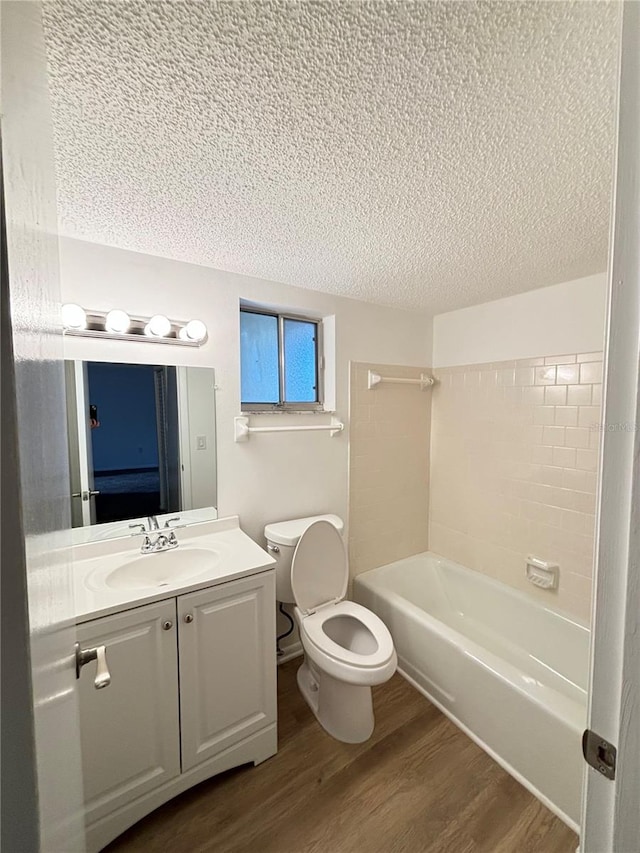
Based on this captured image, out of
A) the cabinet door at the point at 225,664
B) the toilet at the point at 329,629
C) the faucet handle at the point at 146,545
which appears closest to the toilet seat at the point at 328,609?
the toilet at the point at 329,629

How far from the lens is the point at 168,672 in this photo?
1245 millimetres

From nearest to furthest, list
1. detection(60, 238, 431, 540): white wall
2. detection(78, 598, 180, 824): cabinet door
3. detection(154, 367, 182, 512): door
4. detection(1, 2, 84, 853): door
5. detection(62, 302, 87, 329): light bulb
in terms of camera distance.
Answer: detection(1, 2, 84, 853): door → detection(78, 598, 180, 824): cabinet door → detection(62, 302, 87, 329): light bulb → detection(60, 238, 431, 540): white wall → detection(154, 367, 182, 512): door

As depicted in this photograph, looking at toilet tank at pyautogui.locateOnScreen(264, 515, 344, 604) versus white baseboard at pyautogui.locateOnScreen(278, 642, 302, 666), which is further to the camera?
white baseboard at pyautogui.locateOnScreen(278, 642, 302, 666)

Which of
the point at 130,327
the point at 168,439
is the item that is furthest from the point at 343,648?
the point at 130,327

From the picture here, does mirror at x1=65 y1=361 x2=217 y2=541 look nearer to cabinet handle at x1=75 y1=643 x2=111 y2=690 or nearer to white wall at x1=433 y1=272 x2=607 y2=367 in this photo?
cabinet handle at x1=75 y1=643 x2=111 y2=690

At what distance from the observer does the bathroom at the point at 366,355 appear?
0.49m

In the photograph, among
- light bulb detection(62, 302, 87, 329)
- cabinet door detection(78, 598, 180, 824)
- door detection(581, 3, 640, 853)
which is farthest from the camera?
light bulb detection(62, 302, 87, 329)

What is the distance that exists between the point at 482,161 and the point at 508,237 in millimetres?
552

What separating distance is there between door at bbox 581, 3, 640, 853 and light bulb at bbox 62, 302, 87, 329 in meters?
1.70

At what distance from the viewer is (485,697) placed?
1.55 m

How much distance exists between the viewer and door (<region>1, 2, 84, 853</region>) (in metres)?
0.32

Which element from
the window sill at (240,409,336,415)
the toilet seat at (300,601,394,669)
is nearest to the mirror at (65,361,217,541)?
the window sill at (240,409,336,415)

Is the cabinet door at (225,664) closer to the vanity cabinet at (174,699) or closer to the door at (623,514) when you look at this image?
the vanity cabinet at (174,699)

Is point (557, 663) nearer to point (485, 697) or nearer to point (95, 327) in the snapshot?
point (485, 697)
